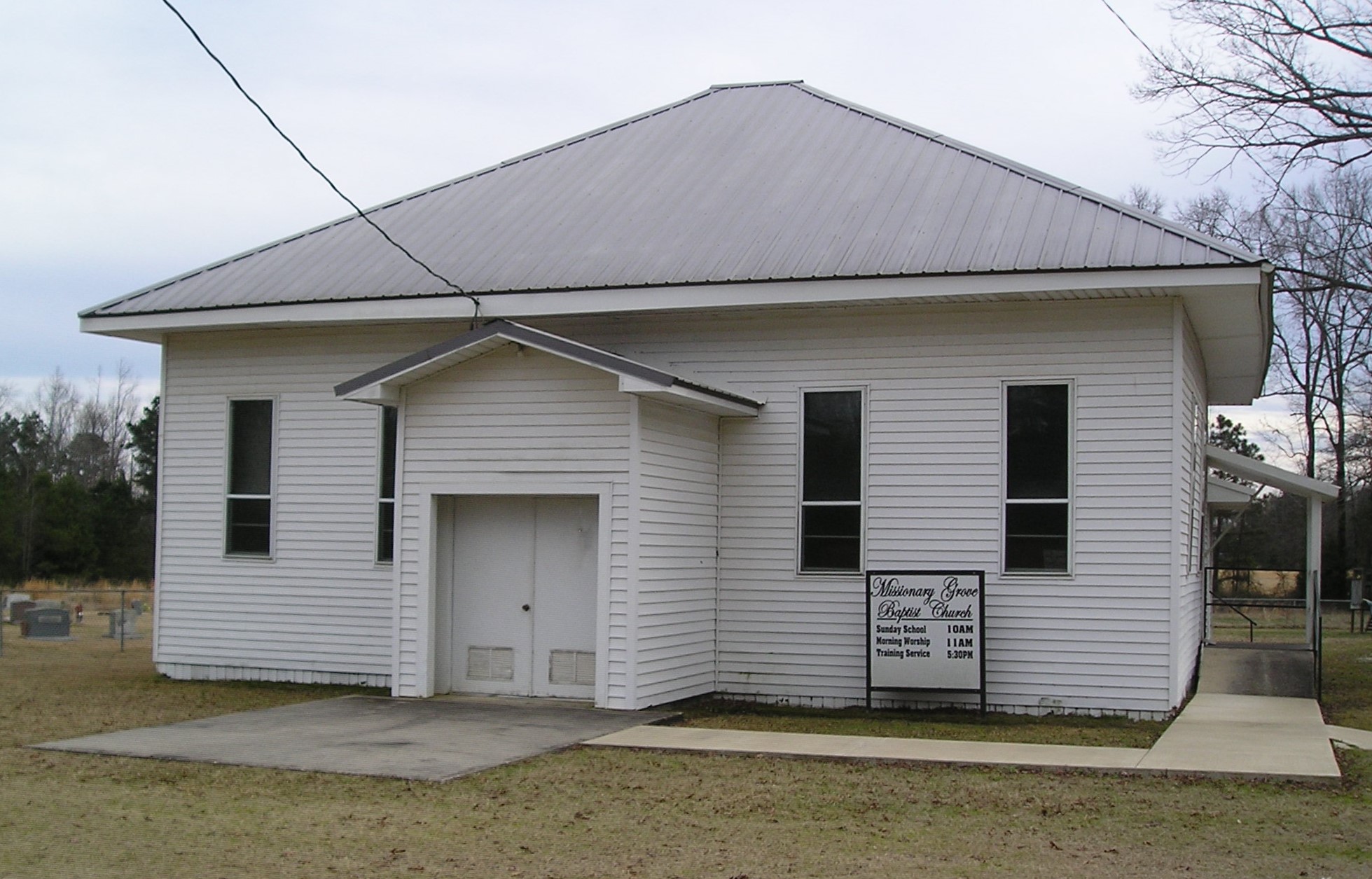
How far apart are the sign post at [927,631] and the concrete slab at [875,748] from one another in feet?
6.33

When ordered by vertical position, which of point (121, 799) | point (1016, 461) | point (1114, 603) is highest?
point (1016, 461)

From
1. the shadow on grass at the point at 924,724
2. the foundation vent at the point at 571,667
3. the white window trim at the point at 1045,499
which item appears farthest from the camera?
the foundation vent at the point at 571,667

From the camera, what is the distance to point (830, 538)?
15453 millimetres

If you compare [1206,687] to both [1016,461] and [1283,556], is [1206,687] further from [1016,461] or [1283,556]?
[1283,556]

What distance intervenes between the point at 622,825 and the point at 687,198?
10.2 m

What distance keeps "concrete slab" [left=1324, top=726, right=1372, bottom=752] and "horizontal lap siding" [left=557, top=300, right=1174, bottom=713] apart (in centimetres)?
158

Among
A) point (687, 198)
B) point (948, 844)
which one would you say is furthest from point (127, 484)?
point (948, 844)

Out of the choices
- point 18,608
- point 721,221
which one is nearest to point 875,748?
point 721,221

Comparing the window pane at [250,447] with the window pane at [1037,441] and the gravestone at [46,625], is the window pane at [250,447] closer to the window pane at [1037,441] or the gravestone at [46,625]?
the window pane at [1037,441]

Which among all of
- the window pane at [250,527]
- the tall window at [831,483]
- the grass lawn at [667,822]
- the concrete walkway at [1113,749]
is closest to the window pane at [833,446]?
the tall window at [831,483]

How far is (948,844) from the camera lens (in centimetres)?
824

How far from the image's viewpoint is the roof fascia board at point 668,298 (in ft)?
44.7

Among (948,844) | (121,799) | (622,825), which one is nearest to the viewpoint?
(948,844)

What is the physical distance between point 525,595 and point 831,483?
3649mm
